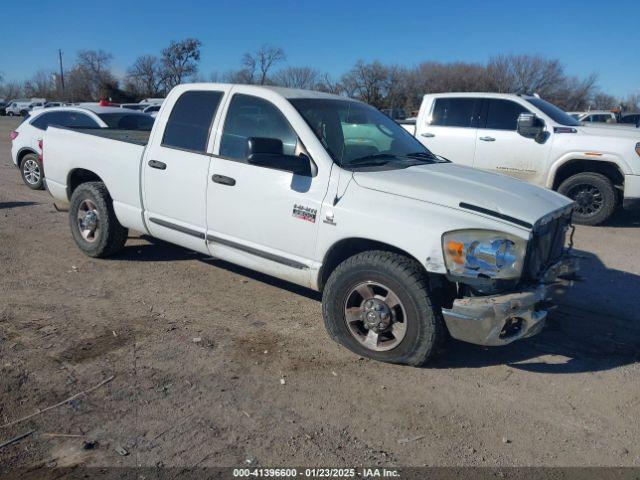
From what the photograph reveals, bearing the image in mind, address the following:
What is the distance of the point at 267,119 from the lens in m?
4.75

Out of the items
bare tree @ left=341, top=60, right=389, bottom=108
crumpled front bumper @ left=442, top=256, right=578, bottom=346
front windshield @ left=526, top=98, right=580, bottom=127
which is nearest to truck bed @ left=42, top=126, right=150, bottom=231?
crumpled front bumper @ left=442, top=256, right=578, bottom=346

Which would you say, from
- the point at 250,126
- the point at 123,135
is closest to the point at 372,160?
the point at 250,126

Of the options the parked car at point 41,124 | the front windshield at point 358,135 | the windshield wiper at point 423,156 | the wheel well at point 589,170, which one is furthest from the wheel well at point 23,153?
the wheel well at point 589,170

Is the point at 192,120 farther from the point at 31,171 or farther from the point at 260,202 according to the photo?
the point at 31,171

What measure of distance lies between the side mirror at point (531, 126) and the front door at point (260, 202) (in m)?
5.60

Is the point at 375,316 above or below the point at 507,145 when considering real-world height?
below

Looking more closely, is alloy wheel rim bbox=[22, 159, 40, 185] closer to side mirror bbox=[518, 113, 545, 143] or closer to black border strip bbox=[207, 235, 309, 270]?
black border strip bbox=[207, 235, 309, 270]

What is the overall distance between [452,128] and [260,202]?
641cm

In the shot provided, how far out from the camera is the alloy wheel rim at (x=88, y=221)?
6176mm

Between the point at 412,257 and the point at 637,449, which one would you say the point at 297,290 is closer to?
the point at 412,257

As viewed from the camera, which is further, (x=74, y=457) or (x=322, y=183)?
(x=322, y=183)

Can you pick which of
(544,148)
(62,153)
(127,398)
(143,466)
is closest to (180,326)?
(127,398)

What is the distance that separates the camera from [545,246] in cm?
407

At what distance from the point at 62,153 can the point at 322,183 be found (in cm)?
365
